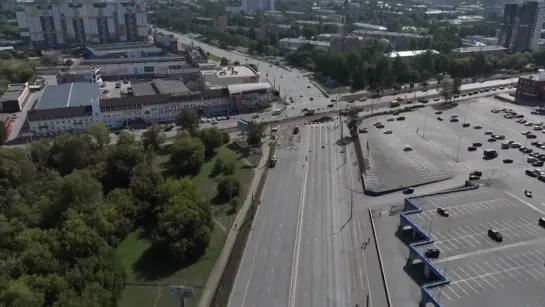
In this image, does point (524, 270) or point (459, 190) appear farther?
point (459, 190)

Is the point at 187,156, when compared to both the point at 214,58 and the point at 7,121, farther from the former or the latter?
the point at 214,58

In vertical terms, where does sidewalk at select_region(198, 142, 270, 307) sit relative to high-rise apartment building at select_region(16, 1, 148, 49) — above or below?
below

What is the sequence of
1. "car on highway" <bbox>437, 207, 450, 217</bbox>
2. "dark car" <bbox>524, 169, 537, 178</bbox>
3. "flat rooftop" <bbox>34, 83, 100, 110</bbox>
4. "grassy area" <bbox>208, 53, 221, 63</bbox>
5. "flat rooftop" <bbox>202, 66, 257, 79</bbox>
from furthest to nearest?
"grassy area" <bbox>208, 53, 221, 63</bbox> < "flat rooftop" <bbox>202, 66, 257, 79</bbox> < "flat rooftop" <bbox>34, 83, 100, 110</bbox> < "dark car" <bbox>524, 169, 537, 178</bbox> < "car on highway" <bbox>437, 207, 450, 217</bbox>

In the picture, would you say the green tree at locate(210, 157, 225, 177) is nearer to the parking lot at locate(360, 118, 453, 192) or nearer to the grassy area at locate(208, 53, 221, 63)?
the parking lot at locate(360, 118, 453, 192)

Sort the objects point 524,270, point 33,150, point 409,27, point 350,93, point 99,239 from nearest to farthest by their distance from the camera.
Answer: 1. point 524,270
2. point 99,239
3. point 33,150
4. point 350,93
5. point 409,27

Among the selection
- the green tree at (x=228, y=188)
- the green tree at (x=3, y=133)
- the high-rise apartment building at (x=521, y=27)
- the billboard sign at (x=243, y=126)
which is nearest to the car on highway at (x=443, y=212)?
the green tree at (x=228, y=188)

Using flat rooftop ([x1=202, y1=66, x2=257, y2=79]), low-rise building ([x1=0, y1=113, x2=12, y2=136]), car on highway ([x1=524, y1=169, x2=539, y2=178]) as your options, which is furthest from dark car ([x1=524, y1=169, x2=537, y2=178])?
low-rise building ([x1=0, y1=113, x2=12, y2=136])

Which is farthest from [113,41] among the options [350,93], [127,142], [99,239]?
[99,239]

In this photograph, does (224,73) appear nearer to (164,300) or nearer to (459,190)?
(459,190)
